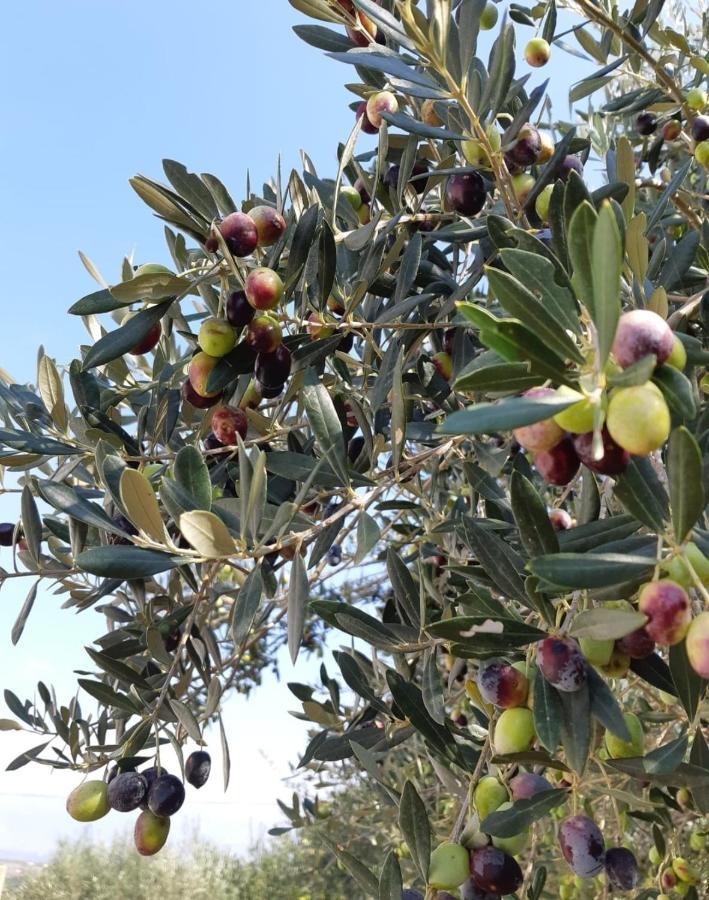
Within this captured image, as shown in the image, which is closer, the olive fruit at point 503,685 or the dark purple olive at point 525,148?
the olive fruit at point 503,685

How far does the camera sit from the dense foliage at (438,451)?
0.73 m

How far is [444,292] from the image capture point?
1.63 m

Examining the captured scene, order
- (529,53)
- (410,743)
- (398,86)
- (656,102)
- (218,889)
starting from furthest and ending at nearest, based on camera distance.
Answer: (218,889), (410,743), (656,102), (529,53), (398,86)

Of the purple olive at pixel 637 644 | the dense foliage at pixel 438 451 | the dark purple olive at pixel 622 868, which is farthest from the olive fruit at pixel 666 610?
the dark purple olive at pixel 622 868

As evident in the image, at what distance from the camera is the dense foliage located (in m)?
0.73

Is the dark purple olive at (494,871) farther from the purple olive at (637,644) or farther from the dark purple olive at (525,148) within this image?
the dark purple olive at (525,148)

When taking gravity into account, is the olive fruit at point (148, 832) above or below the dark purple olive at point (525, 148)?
below

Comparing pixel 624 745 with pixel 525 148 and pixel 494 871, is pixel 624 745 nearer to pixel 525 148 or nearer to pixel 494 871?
pixel 494 871

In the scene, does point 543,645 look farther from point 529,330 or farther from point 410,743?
point 410,743

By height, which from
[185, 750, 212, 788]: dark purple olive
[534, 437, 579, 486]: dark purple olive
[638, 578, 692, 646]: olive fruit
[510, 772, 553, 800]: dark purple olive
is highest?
[534, 437, 579, 486]: dark purple olive

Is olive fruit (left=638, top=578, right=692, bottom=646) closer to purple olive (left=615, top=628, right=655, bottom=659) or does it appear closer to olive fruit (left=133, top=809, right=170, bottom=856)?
purple olive (left=615, top=628, right=655, bottom=659)

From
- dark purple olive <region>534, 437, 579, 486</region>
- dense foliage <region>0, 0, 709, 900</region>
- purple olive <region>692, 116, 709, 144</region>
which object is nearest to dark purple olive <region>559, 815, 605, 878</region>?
dense foliage <region>0, 0, 709, 900</region>

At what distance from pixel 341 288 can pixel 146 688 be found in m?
0.90

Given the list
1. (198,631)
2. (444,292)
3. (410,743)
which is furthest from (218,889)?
(444,292)
